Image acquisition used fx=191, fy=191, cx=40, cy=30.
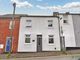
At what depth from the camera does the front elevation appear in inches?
1166

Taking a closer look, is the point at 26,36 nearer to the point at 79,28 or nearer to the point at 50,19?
the point at 50,19

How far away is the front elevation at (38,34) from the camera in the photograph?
1166 inches

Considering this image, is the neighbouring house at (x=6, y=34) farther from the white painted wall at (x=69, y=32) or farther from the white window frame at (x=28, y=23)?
the white painted wall at (x=69, y=32)

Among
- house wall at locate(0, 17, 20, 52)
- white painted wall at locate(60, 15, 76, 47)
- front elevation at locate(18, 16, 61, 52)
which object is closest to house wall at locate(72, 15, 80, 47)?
white painted wall at locate(60, 15, 76, 47)

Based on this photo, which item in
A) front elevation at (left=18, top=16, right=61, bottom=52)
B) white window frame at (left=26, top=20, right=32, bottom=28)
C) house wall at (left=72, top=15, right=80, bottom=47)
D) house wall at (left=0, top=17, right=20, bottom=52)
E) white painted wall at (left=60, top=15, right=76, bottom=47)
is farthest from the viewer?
house wall at (left=72, top=15, right=80, bottom=47)

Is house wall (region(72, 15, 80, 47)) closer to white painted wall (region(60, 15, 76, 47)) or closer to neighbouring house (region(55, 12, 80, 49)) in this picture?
neighbouring house (region(55, 12, 80, 49))

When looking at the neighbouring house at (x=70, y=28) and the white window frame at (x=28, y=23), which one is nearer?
the white window frame at (x=28, y=23)

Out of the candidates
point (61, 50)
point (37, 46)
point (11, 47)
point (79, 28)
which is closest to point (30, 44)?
point (37, 46)

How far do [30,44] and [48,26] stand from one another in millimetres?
4095

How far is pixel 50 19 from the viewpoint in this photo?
30.8m

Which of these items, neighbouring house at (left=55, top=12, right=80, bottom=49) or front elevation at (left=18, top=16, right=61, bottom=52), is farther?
neighbouring house at (left=55, top=12, right=80, bottom=49)

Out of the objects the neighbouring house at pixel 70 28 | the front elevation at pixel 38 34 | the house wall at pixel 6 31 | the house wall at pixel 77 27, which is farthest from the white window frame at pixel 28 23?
the house wall at pixel 77 27

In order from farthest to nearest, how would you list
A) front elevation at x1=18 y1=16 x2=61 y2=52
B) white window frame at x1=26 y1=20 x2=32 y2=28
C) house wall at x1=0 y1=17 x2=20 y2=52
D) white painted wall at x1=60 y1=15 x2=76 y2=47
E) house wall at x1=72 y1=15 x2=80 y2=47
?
house wall at x1=72 y1=15 x2=80 y2=47 → white painted wall at x1=60 y1=15 x2=76 y2=47 → white window frame at x1=26 y1=20 x2=32 y2=28 → house wall at x1=0 y1=17 x2=20 y2=52 → front elevation at x1=18 y1=16 x2=61 y2=52

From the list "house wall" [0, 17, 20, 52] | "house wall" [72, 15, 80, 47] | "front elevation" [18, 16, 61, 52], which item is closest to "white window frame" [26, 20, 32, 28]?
"front elevation" [18, 16, 61, 52]
